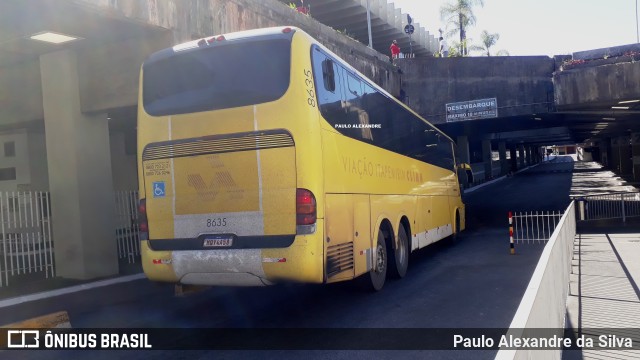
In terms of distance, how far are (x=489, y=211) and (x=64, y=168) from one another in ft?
71.5

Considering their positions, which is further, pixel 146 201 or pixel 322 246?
pixel 146 201

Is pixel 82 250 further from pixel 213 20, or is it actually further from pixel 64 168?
pixel 213 20

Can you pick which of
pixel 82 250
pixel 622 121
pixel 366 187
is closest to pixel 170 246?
pixel 366 187

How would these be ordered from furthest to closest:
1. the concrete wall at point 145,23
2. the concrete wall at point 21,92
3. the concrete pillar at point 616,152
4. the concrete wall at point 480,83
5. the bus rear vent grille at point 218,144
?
the concrete pillar at point 616,152, the concrete wall at point 480,83, the concrete wall at point 21,92, the concrete wall at point 145,23, the bus rear vent grille at point 218,144

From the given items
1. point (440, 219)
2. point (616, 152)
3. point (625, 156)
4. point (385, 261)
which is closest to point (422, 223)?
point (440, 219)

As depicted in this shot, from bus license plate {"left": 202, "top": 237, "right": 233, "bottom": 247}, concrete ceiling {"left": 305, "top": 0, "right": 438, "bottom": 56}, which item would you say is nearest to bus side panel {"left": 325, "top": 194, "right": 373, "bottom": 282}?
bus license plate {"left": 202, "top": 237, "right": 233, "bottom": 247}

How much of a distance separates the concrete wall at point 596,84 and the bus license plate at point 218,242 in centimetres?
2054

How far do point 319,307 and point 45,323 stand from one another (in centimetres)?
434

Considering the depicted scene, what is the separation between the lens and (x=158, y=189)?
824 centimetres

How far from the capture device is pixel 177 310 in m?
9.40

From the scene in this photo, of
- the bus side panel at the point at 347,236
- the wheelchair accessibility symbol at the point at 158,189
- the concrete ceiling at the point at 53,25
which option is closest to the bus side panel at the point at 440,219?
the bus side panel at the point at 347,236

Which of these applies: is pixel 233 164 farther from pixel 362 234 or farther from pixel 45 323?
pixel 45 323

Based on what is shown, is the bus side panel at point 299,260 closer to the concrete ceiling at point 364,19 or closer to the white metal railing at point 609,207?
the white metal railing at point 609,207

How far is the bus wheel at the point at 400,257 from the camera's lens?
427 inches
